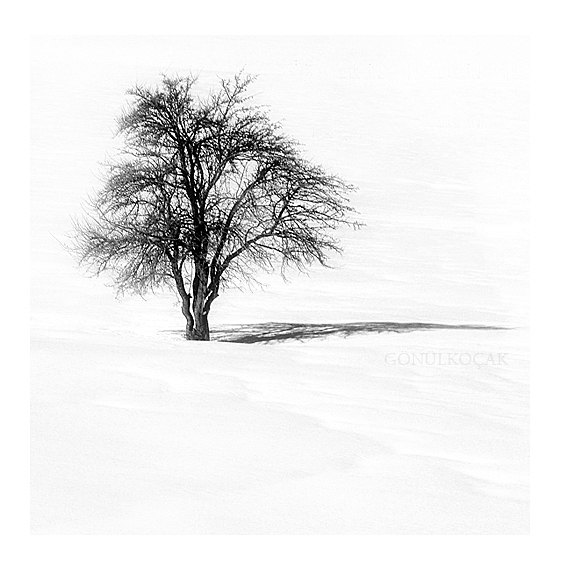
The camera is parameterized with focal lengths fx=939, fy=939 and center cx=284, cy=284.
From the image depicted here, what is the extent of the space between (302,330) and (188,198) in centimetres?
191

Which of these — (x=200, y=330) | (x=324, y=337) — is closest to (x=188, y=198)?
(x=200, y=330)

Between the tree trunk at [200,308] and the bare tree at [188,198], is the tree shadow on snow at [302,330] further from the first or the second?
the bare tree at [188,198]

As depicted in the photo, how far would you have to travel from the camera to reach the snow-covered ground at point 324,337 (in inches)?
314

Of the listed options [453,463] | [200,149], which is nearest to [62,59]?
[200,149]

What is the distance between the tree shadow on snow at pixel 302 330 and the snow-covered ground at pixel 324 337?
33 millimetres

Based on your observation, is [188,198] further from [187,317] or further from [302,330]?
[302,330]

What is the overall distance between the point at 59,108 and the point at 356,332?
4065 millimetres

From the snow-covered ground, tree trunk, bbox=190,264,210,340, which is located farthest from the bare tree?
the snow-covered ground

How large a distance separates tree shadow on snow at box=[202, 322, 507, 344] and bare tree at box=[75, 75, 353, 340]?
0.29 metres

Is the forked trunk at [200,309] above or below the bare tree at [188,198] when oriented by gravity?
below

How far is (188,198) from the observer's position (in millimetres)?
9969

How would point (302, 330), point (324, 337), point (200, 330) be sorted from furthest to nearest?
point (302, 330) → point (324, 337) → point (200, 330)

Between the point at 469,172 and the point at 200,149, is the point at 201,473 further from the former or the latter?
the point at 469,172

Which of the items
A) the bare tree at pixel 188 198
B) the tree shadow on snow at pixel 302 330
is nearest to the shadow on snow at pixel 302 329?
the tree shadow on snow at pixel 302 330
